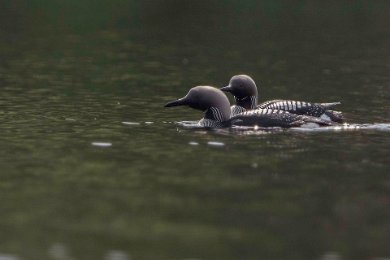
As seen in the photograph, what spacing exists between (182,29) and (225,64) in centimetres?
671

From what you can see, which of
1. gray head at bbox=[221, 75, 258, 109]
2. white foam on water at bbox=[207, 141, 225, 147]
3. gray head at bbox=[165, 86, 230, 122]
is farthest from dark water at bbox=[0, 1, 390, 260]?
gray head at bbox=[221, 75, 258, 109]

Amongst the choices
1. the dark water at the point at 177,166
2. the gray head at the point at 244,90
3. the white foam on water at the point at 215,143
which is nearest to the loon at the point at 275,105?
the gray head at the point at 244,90

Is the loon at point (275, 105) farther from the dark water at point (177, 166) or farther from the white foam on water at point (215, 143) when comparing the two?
the white foam on water at point (215, 143)

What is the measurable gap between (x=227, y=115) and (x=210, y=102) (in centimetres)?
24

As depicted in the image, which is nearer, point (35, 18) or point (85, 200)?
point (85, 200)

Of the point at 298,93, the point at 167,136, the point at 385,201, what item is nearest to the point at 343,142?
the point at 167,136

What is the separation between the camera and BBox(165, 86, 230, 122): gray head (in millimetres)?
13247

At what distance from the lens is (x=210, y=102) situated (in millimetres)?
13359

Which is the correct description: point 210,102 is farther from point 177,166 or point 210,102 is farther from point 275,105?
point 177,166

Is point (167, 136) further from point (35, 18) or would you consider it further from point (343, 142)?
point (35, 18)

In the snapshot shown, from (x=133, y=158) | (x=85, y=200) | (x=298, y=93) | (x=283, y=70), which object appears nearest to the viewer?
(x=85, y=200)

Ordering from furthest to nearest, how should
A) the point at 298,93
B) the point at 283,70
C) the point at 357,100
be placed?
the point at 283,70, the point at 298,93, the point at 357,100

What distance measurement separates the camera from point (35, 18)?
27.9m

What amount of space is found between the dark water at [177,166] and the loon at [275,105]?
0.97 ft
